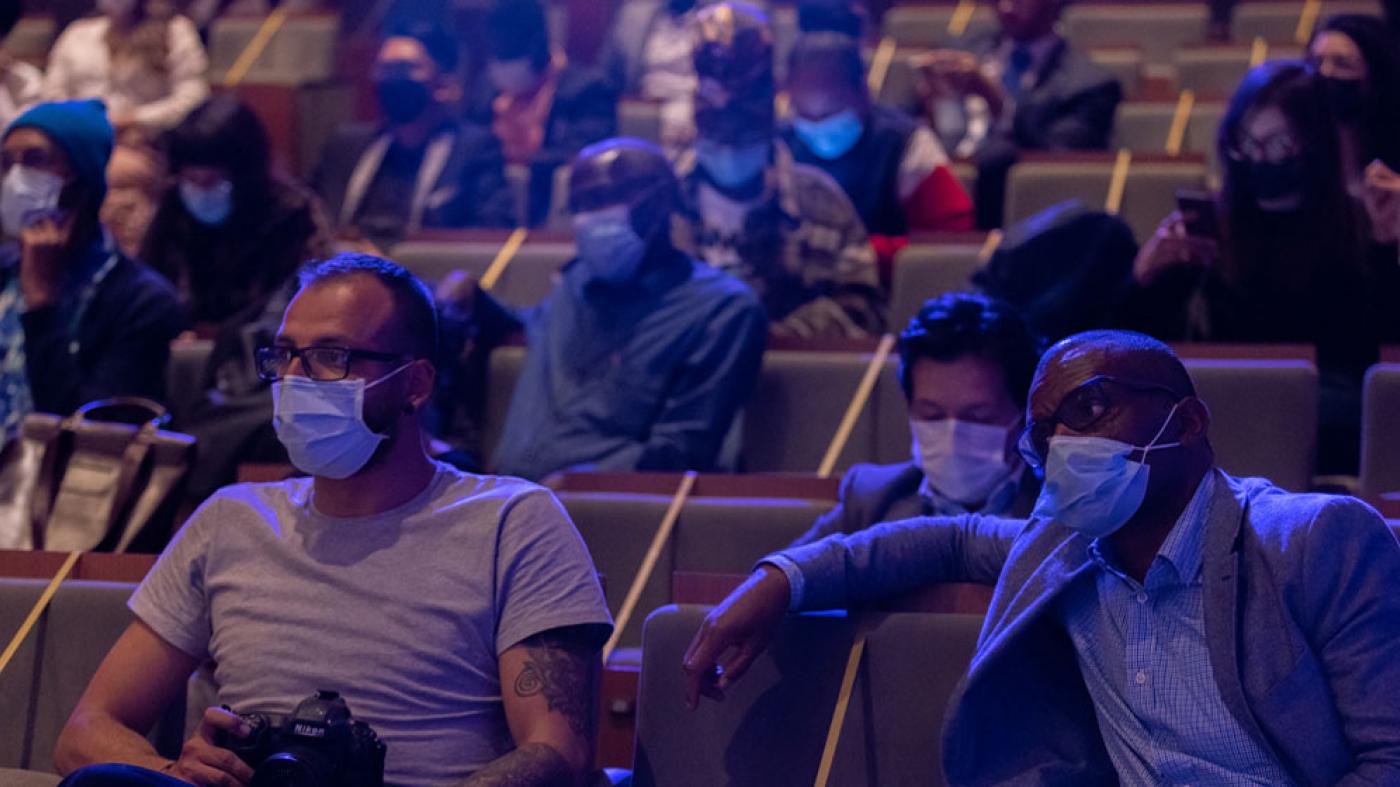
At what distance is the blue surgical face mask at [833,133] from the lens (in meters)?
2.71

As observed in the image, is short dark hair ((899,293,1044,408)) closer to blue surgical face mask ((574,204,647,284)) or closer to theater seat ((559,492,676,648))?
theater seat ((559,492,676,648))

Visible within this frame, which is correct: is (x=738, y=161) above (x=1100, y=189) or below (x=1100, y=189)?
above

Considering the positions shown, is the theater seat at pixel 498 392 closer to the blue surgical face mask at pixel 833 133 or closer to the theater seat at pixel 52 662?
the blue surgical face mask at pixel 833 133

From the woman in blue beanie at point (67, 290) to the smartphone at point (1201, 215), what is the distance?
47.3 inches

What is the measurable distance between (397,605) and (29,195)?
1158 mm

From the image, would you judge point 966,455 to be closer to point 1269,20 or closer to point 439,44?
point 439,44

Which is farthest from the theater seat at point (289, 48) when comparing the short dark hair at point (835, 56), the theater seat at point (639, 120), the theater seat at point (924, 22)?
the short dark hair at point (835, 56)

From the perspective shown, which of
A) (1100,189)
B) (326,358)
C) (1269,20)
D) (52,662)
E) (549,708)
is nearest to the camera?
(549,708)

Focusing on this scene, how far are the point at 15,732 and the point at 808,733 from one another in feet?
2.16

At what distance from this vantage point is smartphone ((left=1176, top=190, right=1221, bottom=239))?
6.86 ft

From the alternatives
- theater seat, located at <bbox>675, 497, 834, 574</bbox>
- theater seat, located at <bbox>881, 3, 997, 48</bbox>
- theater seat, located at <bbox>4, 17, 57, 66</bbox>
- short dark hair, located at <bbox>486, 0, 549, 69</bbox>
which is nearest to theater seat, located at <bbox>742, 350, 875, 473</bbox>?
theater seat, located at <bbox>675, 497, 834, 574</bbox>

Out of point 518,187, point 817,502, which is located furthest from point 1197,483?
point 518,187

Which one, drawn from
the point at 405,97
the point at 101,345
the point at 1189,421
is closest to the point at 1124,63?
the point at 405,97

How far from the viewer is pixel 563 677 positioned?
1312 millimetres
